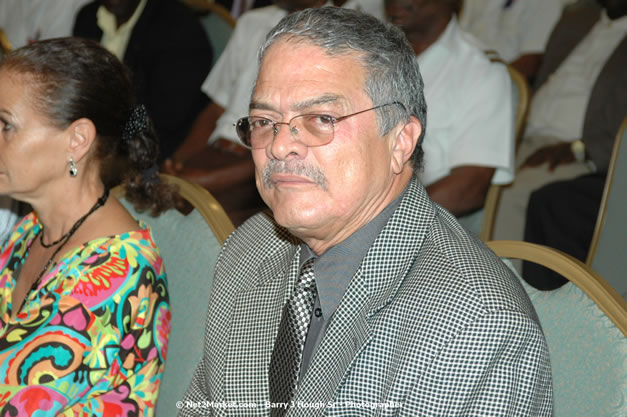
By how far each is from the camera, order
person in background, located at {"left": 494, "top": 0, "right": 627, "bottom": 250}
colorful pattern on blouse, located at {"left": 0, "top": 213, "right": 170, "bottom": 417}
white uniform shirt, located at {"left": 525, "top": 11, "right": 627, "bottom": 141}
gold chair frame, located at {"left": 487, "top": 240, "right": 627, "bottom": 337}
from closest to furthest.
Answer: gold chair frame, located at {"left": 487, "top": 240, "right": 627, "bottom": 337}
colorful pattern on blouse, located at {"left": 0, "top": 213, "right": 170, "bottom": 417}
person in background, located at {"left": 494, "top": 0, "right": 627, "bottom": 250}
white uniform shirt, located at {"left": 525, "top": 11, "right": 627, "bottom": 141}

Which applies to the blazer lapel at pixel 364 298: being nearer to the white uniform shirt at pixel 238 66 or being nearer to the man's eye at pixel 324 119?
the man's eye at pixel 324 119

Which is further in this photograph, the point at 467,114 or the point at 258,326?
the point at 467,114

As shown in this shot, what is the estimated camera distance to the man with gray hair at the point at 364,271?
1.04m

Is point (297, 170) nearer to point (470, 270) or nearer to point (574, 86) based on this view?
point (470, 270)

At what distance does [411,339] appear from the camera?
3.56ft

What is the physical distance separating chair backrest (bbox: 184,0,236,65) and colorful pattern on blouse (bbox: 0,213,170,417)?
204 centimetres

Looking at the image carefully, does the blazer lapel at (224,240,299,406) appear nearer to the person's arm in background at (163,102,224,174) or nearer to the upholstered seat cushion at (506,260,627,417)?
the upholstered seat cushion at (506,260,627,417)

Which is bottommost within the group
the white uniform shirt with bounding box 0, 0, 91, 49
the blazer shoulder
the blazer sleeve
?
the white uniform shirt with bounding box 0, 0, 91, 49

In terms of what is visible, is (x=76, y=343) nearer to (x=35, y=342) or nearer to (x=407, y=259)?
(x=35, y=342)

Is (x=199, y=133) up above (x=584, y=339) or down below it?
below

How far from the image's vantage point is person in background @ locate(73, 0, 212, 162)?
3234mm

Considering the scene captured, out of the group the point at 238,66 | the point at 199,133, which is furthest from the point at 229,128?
the point at 238,66

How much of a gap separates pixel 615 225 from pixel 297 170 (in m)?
1.38

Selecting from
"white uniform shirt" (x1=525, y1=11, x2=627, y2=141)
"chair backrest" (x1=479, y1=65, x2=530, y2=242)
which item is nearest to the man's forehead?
"chair backrest" (x1=479, y1=65, x2=530, y2=242)
